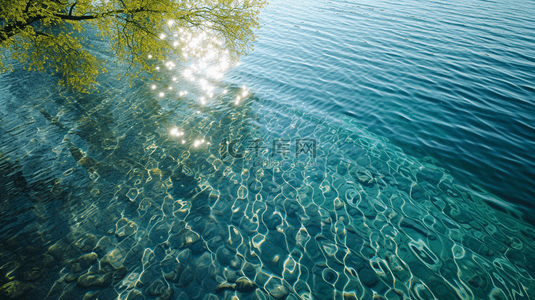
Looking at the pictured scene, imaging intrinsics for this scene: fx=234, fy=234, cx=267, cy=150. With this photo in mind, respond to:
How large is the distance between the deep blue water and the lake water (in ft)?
0.37

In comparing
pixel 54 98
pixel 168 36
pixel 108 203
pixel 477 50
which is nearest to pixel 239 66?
pixel 168 36

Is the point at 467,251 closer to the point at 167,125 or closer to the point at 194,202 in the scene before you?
the point at 194,202

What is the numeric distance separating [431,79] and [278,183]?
41.6 feet

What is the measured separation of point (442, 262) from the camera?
6.38 m

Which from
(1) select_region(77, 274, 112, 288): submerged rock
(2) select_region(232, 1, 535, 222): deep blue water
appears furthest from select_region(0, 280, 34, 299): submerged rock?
(2) select_region(232, 1, 535, 222): deep blue water

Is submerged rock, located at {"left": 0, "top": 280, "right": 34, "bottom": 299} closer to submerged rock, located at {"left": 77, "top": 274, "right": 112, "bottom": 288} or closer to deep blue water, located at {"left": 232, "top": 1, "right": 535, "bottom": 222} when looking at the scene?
submerged rock, located at {"left": 77, "top": 274, "right": 112, "bottom": 288}

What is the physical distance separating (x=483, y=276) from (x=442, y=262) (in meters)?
0.88

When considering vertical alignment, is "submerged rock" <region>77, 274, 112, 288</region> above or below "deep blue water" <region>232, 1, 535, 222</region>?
below

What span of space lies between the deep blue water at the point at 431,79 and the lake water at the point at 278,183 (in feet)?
0.37

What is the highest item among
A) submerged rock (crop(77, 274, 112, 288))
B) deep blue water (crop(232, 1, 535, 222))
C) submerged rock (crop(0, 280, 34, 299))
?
deep blue water (crop(232, 1, 535, 222))

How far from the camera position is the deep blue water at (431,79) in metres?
9.70

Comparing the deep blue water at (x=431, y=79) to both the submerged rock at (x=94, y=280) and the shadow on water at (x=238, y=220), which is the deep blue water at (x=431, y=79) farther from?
the submerged rock at (x=94, y=280)

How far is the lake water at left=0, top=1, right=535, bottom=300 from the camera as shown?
618 centimetres

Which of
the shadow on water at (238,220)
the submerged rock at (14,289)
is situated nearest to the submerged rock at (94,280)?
the shadow on water at (238,220)
